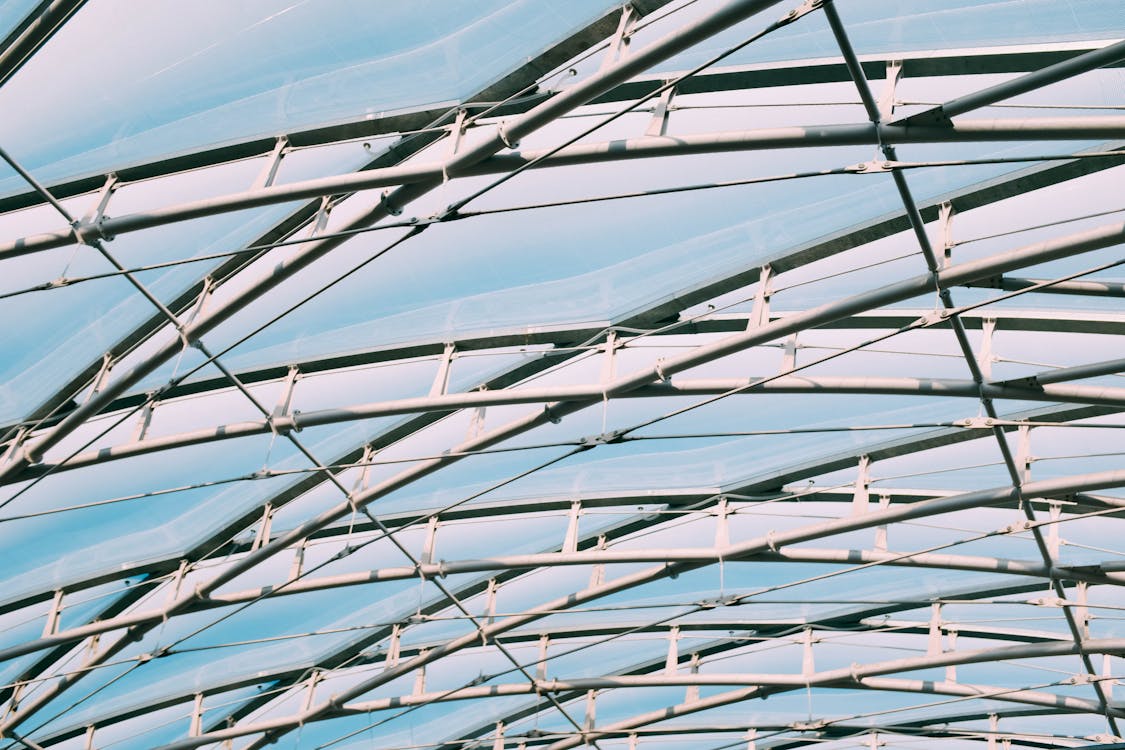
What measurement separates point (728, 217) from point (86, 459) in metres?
12.7

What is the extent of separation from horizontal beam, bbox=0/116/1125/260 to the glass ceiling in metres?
0.06

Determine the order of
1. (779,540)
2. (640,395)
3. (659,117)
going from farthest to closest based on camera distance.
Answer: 1. (779,540)
2. (640,395)
3. (659,117)

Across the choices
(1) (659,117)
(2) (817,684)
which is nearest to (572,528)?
(2) (817,684)

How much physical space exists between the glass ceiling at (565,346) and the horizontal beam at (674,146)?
6cm

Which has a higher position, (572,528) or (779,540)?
(572,528)

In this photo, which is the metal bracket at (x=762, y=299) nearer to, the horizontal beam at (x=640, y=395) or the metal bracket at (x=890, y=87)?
the horizontal beam at (x=640, y=395)

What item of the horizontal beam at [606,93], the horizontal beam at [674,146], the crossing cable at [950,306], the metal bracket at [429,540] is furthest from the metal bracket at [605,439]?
the metal bracket at [429,540]

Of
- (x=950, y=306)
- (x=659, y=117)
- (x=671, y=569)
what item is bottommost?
(x=950, y=306)

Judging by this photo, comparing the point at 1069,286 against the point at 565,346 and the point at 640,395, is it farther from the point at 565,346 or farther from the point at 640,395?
the point at 565,346

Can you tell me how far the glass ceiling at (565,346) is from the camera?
16.5 metres

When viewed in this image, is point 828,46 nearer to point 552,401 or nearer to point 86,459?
point 552,401

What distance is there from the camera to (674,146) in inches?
593

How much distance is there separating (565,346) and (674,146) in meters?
7.80

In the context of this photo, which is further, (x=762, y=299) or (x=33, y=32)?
(x=762, y=299)
